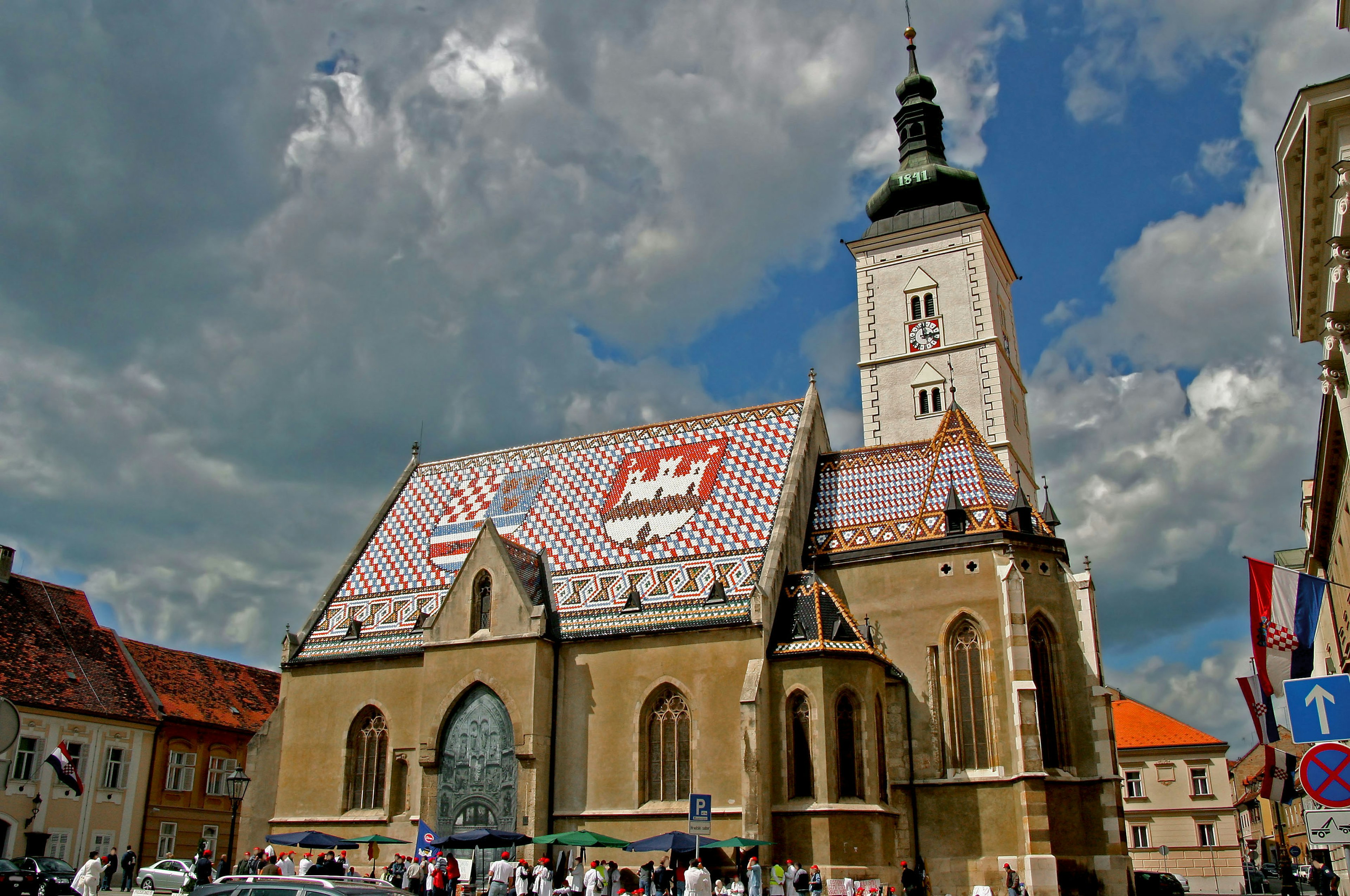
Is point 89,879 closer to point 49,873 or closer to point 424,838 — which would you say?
point 49,873

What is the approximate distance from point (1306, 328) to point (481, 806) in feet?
75.6

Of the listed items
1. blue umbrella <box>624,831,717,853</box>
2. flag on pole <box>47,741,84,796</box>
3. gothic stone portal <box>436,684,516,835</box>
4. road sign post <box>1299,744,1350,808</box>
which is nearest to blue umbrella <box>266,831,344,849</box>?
gothic stone portal <box>436,684,516,835</box>

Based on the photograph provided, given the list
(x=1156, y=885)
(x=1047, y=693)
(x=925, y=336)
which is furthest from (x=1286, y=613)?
(x=925, y=336)

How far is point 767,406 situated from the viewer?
3534cm

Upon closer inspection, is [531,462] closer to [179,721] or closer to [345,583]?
[345,583]

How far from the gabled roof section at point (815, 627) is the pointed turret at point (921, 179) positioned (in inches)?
970

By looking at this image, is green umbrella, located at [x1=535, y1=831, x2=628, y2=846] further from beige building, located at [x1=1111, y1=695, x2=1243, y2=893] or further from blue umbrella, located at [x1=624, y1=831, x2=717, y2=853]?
beige building, located at [x1=1111, y1=695, x2=1243, y2=893]

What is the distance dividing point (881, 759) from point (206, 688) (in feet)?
103

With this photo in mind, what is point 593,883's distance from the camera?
2352cm

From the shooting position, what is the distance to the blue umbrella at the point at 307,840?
2723cm

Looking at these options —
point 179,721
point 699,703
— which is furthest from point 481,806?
point 179,721

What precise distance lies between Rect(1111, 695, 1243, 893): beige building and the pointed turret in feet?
90.0

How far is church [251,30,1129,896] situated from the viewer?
2633 cm

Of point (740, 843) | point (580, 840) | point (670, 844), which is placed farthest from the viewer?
point (580, 840)
